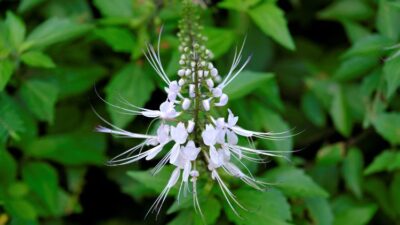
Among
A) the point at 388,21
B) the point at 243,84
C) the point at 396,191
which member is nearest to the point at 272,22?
the point at 243,84

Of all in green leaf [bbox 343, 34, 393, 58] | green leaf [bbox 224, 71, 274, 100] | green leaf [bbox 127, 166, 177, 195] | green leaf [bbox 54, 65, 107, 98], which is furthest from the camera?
green leaf [bbox 54, 65, 107, 98]

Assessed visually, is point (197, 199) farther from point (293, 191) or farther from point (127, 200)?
point (127, 200)

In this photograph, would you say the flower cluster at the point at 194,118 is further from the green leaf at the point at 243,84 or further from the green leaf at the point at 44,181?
the green leaf at the point at 44,181

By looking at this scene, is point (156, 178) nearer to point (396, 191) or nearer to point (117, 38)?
point (117, 38)

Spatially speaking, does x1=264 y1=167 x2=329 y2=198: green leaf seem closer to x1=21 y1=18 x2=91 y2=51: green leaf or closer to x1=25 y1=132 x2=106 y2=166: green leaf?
x1=25 y1=132 x2=106 y2=166: green leaf

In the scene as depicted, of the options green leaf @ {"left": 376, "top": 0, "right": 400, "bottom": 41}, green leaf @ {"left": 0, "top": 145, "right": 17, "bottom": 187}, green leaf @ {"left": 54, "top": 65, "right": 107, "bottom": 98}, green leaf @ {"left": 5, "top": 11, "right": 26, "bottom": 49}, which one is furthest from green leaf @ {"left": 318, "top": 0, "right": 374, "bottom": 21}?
green leaf @ {"left": 0, "top": 145, "right": 17, "bottom": 187}

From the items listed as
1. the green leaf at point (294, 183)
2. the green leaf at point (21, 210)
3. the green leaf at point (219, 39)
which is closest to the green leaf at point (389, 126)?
the green leaf at point (294, 183)

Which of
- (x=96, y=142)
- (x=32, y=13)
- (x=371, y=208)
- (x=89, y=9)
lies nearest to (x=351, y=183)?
(x=371, y=208)

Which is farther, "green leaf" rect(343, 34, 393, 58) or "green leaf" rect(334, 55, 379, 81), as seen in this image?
"green leaf" rect(334, 55, 379, 81)
